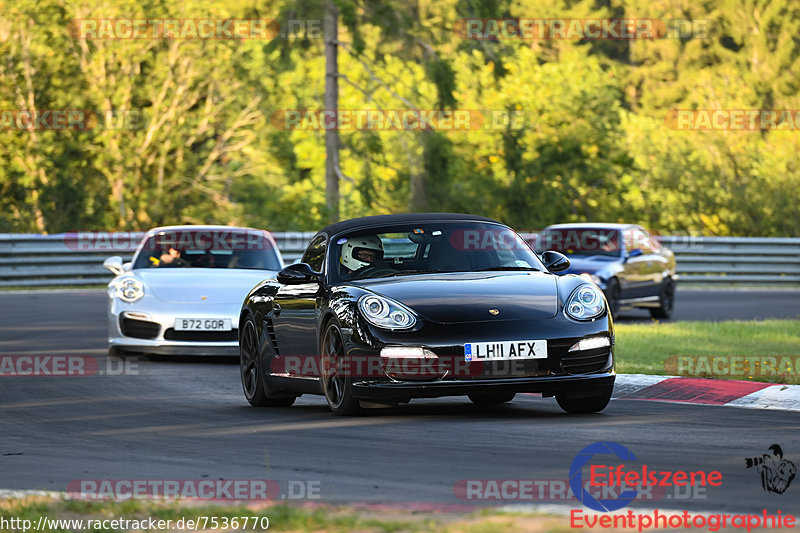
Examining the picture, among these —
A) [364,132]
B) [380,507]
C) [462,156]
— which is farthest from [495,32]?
[380,507]

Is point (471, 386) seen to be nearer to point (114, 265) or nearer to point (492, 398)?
point (492, 398)

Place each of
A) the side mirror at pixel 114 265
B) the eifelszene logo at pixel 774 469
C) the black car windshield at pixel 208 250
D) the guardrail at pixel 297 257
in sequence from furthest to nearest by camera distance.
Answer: the guardrail at pixel 297 257
the black car windshield at pixel 208 250
the side mirror at pixel 114 265
the eifelszene logo at pixel 774 469

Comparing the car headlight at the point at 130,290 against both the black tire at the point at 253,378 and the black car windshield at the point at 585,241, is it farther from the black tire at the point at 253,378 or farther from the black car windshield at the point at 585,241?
the black car windshield at the point at 585,241

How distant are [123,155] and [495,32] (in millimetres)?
11437

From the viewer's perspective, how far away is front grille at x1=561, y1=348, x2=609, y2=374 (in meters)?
9.11

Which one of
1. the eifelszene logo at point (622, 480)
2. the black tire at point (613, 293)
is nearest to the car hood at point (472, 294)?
the eifelszene logo at point (622, 480)

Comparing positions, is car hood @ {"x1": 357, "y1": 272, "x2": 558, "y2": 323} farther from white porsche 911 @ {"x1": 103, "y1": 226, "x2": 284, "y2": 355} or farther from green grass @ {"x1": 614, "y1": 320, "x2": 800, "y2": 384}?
white porsche 911 @ {"x1": 103, "y1": 226, "x2": 284, "y2": 355}

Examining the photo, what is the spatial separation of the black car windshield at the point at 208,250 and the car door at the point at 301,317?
5.23m

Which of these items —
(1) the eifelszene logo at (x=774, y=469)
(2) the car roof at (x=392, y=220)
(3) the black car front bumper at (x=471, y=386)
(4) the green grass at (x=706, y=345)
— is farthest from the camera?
(4) the green grass at (x=706, y=345)

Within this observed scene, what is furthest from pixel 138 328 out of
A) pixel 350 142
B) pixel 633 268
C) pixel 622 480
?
pixel 350 142

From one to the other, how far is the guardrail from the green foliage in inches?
174

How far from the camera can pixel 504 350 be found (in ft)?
29.5

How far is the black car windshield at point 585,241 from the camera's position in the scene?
2211 cm

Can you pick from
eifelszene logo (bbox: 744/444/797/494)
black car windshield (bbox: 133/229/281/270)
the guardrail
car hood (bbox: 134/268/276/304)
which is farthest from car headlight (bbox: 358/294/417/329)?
the guardrail
